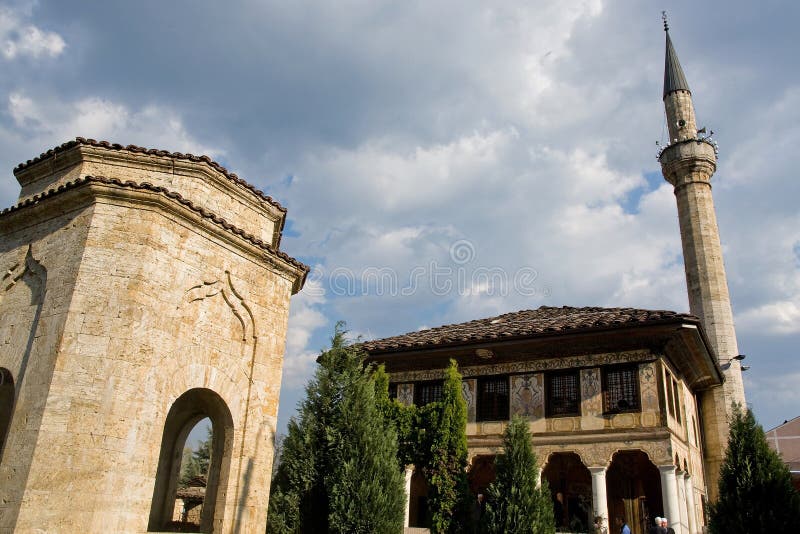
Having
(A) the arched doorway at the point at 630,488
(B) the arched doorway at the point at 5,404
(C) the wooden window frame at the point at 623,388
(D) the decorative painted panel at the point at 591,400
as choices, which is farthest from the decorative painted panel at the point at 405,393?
(B) the arched doorway at the point at 5,404

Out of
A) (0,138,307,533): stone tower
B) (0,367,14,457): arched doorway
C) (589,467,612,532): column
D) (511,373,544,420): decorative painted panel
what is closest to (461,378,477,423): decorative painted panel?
(511,373,544,420): decorative painted panel

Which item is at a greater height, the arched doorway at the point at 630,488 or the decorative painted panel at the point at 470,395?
the decorative painted panel at the point at 470,395

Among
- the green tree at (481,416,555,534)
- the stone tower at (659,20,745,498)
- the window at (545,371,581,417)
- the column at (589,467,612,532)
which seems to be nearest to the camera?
the green tree at (481,416,555,534)

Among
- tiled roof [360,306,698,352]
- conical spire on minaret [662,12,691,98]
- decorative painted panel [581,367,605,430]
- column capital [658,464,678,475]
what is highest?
conical spire on minaret [662,12,691,98]

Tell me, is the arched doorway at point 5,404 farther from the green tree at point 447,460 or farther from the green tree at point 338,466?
the green tree at point 447,460

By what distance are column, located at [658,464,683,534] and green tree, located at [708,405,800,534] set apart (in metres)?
0.94

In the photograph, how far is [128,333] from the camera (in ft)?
20.7

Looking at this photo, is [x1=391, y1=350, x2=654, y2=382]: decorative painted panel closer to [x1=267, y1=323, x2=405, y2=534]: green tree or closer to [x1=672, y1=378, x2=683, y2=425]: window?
[x1=672, y1=378, x2=683, y2=425]: window

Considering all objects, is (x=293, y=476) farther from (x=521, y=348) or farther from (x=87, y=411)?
(x=521, y=348)

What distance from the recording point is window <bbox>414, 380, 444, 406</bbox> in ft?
50.2

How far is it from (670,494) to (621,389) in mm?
2296

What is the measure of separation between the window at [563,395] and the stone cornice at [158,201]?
806 centimetres

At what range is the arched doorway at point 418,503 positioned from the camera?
15.3 m

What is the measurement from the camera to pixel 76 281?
6383 mm
